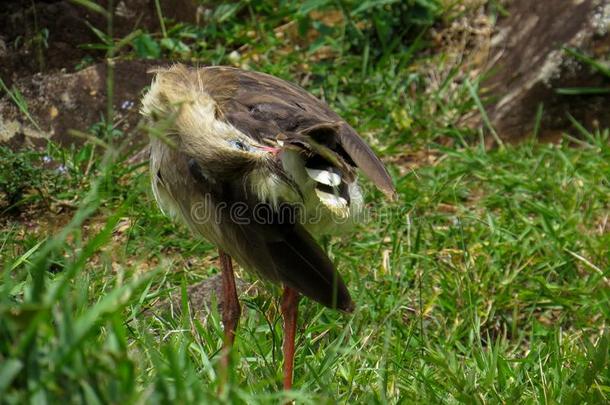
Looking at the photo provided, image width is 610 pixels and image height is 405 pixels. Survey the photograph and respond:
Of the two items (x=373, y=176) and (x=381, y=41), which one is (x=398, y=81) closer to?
(x=381, y=41)

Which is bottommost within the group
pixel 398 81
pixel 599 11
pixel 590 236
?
pixel 590 236

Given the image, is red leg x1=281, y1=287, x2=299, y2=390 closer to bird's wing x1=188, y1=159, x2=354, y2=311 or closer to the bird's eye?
bird's wing x1=188, y1=159, x2=354, y2=311

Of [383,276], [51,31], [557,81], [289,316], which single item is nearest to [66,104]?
[51,31]

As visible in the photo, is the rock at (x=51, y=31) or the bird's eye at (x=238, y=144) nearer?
the bird's eye at (x=238, y=144)

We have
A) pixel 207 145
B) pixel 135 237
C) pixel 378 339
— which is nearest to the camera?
pixel 207 145

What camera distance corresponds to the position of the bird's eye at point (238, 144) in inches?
103

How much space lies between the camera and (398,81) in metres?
4.98

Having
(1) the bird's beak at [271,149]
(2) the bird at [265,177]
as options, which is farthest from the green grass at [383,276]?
(1) the bird's beak at [271,149]

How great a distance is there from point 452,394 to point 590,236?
4.99ft

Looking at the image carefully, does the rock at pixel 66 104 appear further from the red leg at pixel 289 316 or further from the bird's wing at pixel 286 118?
the red leg at pixel 289 316

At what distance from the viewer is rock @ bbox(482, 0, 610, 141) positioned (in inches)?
187

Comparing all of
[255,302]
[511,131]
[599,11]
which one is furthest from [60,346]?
[599,11]

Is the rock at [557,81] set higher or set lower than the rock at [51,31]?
lower

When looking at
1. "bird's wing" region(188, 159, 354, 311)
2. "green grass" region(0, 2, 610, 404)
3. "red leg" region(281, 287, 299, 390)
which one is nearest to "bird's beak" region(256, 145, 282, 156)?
"bird's wing" region(188, 159, 354, 311)
